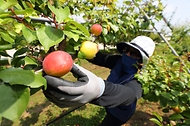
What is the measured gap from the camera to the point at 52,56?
0.52m

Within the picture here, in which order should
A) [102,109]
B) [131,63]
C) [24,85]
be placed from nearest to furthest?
[24,85] < [131,63] < [102,109]

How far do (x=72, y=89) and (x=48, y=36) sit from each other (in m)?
0.20

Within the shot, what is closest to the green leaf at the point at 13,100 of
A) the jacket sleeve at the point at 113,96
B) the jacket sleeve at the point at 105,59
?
the jacket sleeve at the point at 113,96

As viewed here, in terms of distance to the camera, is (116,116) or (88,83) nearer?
Answer: (88,83)

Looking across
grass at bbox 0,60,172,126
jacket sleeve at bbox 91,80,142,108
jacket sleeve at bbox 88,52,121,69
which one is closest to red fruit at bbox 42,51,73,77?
jacket sleeve at bbox 91,80,142,108

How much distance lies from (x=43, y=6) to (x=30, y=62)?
0.30 metres

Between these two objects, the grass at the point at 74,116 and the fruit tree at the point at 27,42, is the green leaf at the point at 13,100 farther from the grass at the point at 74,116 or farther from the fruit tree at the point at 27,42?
the grass at the point at 74,116

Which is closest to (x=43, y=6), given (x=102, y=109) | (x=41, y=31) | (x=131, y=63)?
(x=41, y=31)

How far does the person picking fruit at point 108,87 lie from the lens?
0.60m

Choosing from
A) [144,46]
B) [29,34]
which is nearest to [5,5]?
[29,34]

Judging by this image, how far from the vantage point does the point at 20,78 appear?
40cm

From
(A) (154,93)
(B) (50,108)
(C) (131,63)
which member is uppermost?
(C) (131,63)

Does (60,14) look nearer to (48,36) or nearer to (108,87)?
(48,36)

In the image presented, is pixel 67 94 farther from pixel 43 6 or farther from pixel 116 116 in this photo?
pixel 116 116
